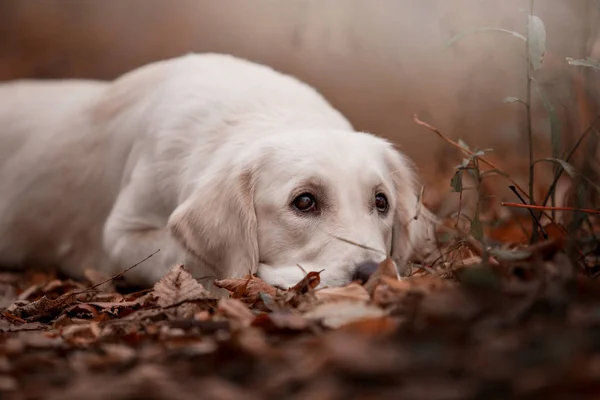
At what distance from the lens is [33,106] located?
460 centimetres

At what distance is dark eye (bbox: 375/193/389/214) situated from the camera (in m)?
3.01

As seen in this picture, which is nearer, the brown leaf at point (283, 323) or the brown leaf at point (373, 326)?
the brown leaf at point (373, 326)

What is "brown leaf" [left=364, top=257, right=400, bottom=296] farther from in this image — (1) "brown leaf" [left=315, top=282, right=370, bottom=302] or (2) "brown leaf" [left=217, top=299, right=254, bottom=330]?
(2) "brown leaf" [left=217, top=299, right=254, bottom=330]

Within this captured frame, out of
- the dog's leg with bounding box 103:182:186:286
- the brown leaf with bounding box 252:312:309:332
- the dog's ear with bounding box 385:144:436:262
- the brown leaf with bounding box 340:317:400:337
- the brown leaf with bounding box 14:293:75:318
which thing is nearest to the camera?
the brown leaf with bounding box 340:317:400:337

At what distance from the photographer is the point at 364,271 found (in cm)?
260

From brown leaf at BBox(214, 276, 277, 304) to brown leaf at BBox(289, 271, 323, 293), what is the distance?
9 centimetres

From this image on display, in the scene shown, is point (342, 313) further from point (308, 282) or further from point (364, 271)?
point (364, 271)

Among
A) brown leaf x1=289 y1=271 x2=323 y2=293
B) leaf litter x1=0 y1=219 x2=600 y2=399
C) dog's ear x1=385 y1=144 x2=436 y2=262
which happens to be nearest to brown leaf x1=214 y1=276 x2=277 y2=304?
brown leaf x1=289 y1=271 x2=323 y2=293

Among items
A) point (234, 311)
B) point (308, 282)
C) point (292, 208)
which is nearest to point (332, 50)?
point (292, 208)

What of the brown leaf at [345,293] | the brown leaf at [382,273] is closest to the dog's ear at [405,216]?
the brown leaf at [382,273]

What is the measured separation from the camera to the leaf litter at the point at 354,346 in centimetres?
133

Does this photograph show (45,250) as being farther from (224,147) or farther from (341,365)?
(341,365)

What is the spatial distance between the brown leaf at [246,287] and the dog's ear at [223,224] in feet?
0.82

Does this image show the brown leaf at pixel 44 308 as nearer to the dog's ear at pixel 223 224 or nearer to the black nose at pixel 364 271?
the dog's ear at pixel 223 224
